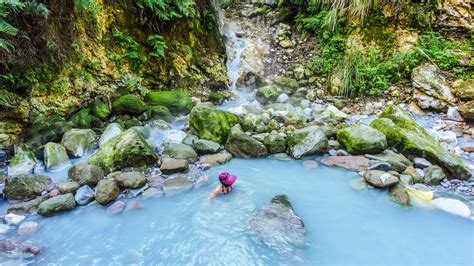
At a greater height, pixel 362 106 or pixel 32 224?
pixel 362 106

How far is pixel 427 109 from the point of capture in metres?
5.84

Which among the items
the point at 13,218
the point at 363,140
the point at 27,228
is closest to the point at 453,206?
the point at 363,140

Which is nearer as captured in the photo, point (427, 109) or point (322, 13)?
point (427, 109)

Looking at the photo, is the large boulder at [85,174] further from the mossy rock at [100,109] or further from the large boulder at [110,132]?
the mossy rock at [100,109]

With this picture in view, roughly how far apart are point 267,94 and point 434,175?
4134 mm

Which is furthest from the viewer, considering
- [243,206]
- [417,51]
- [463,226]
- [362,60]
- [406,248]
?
[362,60]

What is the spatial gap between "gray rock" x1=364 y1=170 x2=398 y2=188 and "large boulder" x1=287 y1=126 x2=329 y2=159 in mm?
984

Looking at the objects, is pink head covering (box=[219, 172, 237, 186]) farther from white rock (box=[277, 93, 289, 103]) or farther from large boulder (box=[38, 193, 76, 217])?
white rock (box=[277, 93, 289, 103])

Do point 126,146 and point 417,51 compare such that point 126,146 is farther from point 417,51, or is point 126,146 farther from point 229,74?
point 417,51

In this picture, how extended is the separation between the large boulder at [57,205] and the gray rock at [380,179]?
3.64 meters

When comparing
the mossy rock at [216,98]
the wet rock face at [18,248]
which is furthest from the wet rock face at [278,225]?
the mossy rock at [216,98]

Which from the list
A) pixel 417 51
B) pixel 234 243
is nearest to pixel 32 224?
pixel 234 243

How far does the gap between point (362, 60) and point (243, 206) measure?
5178 millimetres

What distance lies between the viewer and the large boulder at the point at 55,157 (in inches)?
161
